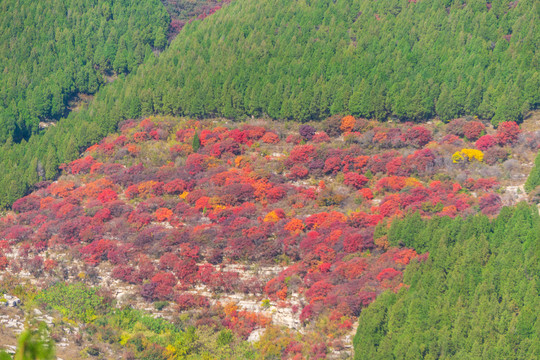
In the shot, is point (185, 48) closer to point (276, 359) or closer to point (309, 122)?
point (309, 122)

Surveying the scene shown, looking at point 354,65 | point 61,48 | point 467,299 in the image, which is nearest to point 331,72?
point 354,65

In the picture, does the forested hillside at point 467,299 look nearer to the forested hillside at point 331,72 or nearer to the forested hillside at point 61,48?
the forested hillside at point 331,72

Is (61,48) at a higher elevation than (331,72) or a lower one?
lower

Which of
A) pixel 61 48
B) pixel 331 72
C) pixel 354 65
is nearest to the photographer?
pixel 354 65

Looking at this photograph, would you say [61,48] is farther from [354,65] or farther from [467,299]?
Answer: [467,299]

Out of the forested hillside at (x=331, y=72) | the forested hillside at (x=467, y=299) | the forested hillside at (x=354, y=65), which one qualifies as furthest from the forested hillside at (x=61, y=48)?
the forested hillside at (x=467, y=299)

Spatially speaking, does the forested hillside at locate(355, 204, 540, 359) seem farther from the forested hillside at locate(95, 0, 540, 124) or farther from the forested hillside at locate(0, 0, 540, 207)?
the forested hillside at locate(95, 0, 540, 124)
